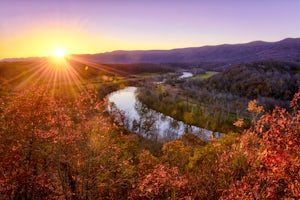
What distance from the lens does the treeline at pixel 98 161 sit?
377 inches

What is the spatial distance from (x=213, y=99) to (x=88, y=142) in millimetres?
87967

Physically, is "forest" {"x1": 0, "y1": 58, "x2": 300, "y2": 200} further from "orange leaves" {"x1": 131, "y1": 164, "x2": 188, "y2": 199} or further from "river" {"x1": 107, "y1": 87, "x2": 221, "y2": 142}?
"river" {"x1": 107, "y1": 87, "x2": 221, "y2": 142}

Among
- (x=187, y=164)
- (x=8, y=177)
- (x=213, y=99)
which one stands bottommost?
(x=213, y=99)

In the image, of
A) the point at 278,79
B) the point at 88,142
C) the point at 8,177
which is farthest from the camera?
the point at 278,79

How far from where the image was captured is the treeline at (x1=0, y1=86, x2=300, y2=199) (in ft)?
31.4

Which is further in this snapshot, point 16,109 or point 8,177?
point 16,109

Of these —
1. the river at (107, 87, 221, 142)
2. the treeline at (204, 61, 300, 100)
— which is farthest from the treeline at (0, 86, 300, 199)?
the treeline at (204, 61, 300, 100)

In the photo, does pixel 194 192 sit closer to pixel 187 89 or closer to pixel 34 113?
pixel 34 113

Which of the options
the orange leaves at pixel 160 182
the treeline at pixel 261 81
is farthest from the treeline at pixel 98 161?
the treeline at pixel 261 81

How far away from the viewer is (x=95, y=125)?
13227 millimetres

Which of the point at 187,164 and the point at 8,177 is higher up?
the point at 8,177

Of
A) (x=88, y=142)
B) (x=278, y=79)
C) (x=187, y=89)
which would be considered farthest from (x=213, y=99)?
(x=88, y=142)

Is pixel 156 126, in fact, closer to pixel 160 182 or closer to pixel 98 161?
pixel 160 182

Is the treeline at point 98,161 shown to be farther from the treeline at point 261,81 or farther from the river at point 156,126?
the treeline at point 261,81
